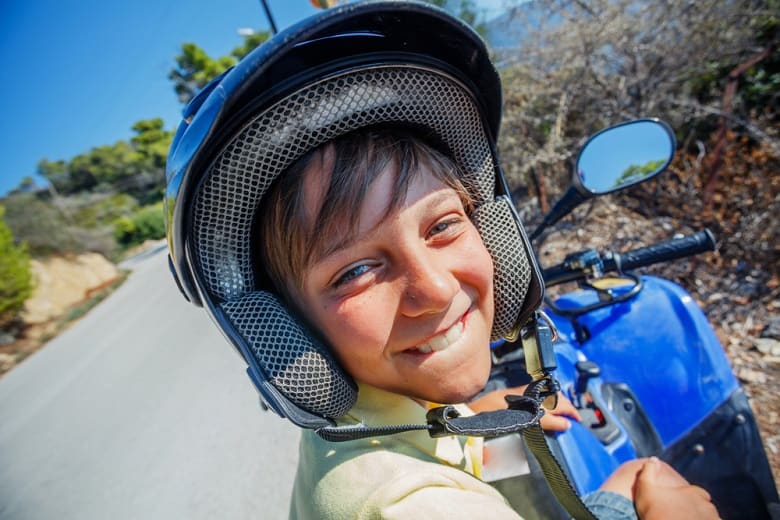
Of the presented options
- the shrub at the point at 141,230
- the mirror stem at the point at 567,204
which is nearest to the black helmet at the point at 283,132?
the mirror stem at the point at 567,204

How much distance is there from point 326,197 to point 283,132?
17cm

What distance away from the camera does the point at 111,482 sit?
10.3 ft

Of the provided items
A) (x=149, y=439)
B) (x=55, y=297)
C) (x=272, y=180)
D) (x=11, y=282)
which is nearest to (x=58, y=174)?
(x=55, y=297)

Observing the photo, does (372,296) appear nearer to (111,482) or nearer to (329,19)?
(329,19)

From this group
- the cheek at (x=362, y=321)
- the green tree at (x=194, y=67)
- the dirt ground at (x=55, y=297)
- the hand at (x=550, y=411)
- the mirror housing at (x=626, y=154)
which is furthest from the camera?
the green tree at (x=194, y=67)

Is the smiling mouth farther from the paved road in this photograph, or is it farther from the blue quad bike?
the paved road

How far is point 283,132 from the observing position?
849 mm

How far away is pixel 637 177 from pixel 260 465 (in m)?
2.91

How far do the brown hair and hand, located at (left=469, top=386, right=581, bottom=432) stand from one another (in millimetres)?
773

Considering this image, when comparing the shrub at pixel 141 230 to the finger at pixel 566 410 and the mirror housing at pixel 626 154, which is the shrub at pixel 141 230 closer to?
the mirror housing at pixel 626 154

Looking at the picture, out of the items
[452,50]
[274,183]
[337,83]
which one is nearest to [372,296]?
[274,183]

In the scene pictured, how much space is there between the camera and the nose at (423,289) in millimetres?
929

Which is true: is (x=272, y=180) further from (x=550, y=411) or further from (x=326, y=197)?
(x=550, y=411)

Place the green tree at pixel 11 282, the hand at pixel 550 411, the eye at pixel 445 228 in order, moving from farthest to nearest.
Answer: the green tree at pixel 11 282 < the hand at pixel 550 411 < the eye at pixel 445 228
